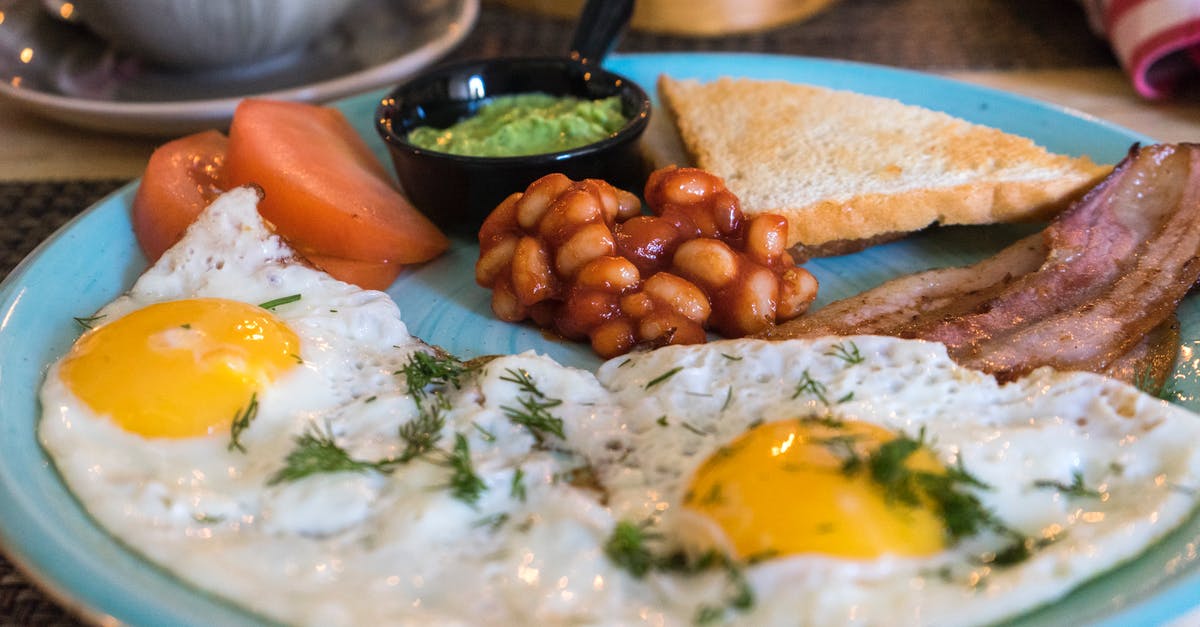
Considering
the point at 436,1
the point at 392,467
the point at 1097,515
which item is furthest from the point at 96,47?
the point at 1097,515

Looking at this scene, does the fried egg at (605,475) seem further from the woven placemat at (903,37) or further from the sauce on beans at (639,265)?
the woven placemat at (903,37)

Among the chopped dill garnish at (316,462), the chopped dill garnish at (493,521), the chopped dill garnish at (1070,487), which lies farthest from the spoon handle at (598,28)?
the chopped dill garnish at (1070,487)

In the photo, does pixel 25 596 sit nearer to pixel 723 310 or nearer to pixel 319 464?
pixel 319 464

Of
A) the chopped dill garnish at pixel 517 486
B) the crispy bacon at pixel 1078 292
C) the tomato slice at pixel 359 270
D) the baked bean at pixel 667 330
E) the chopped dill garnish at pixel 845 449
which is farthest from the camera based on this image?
the tomato slice at pixel 359 270

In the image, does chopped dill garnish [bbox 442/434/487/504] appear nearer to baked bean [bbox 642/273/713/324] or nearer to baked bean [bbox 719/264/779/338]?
baked bean [bbox 642/273/713/324]

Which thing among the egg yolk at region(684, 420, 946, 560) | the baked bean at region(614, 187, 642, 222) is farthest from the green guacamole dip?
the egg yolk at region(684, 420, 946, 560)

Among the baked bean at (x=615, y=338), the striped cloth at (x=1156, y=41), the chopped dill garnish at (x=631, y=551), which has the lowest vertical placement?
the baked bean at (x=615, y=338)
